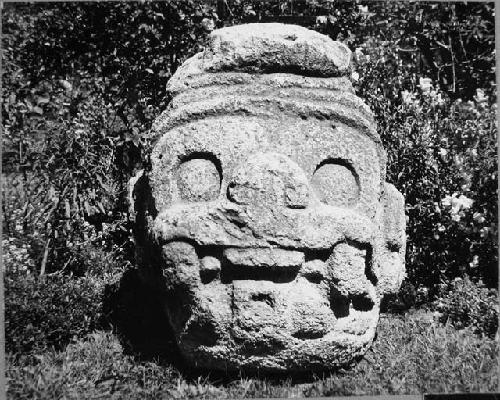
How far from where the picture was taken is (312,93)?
110 inches

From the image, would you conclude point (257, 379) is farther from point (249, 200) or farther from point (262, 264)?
point (249, 200)

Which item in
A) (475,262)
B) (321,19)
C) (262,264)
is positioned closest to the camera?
(262,264)

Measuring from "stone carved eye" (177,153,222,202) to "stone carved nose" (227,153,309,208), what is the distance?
0.13 metres

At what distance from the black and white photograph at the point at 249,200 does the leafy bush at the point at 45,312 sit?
0.04 ft

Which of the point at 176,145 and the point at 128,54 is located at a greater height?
the point at 128,54

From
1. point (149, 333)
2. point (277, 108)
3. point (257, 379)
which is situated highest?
point (277, 108)

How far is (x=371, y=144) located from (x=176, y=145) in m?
0.84

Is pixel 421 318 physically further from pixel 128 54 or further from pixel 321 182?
pixel 128 54

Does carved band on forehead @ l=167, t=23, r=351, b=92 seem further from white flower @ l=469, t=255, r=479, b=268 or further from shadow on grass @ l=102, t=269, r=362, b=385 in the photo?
white flower @ l=469, t=255, r=479, b=268

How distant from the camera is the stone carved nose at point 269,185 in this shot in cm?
262

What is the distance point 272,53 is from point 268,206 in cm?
Answer: 67

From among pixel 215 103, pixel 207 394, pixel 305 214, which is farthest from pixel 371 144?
pixel 207 394

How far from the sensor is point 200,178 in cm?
277

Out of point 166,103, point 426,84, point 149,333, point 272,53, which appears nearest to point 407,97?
point 426,84
